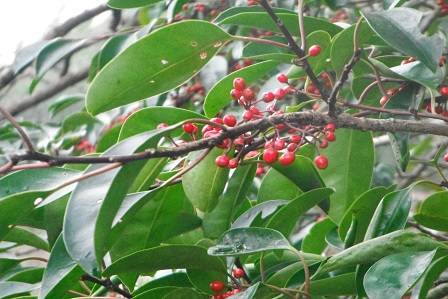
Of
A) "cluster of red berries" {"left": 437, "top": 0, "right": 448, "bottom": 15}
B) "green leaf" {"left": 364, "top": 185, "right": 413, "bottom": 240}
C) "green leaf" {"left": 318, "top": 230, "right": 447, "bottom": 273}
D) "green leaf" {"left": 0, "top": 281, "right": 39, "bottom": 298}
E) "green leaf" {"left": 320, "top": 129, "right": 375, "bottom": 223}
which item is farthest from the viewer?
"cluster of red berries" {"left": 437, "top": 0, "right": 448, "bottom": 15}

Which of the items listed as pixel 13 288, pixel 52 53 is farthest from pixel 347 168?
pixel 52 53

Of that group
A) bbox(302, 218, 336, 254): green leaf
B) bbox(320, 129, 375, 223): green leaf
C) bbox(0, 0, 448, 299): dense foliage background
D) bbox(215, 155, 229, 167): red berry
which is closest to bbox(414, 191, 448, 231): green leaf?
bbox(0, 0, 448, 299): dense foliage background

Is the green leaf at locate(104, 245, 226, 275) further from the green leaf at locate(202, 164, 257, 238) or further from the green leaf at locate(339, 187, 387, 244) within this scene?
the green leaf at locate(339, 187, 387, 244)

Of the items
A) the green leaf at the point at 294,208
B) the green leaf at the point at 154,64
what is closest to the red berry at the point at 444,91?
the green leaf at the point at 294,208

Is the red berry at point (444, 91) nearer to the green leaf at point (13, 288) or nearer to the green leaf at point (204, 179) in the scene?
the green leaf at point (204, 179)

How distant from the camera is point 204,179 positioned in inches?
42.6

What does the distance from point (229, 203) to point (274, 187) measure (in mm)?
130

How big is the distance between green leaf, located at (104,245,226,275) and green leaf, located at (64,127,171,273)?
14 centimetres

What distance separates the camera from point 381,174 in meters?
2.53

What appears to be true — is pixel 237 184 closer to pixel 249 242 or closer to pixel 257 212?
pixel 257 212

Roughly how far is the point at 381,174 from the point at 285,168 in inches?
55.0

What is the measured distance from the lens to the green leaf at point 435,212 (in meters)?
1.19

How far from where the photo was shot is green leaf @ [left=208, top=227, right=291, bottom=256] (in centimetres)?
102

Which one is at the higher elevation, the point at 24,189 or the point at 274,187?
the point at 24,189
